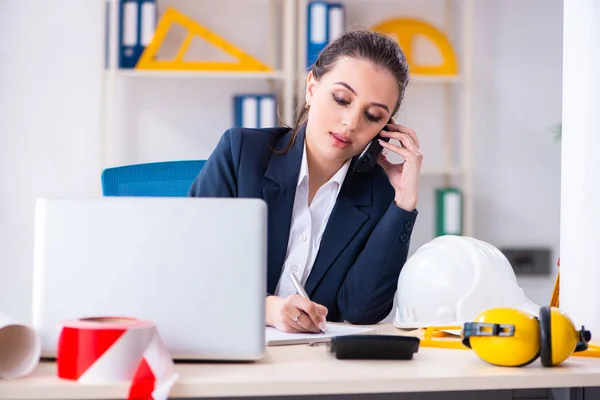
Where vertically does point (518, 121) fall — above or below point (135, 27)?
below

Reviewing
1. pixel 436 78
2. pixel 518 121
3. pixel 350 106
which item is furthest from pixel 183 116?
pixel 350 106

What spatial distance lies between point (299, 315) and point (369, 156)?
54cm

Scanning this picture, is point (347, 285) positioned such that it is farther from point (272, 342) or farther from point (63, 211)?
point (63, 211)

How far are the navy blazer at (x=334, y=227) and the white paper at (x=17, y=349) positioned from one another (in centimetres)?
69

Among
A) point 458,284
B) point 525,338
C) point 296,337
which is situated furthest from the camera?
point 458,284

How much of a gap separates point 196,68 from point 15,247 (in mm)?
1034

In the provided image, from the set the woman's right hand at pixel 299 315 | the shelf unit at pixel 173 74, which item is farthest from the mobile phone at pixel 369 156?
the shelf unit at pixel 173 74

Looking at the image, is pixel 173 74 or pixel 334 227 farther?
pixel 173 74

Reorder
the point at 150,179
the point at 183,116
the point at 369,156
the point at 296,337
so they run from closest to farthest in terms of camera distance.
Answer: the point at 296,337, the point at 369,156, the point at 150,179, the point at 183,116

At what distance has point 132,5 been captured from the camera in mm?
3273

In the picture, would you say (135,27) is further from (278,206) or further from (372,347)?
(372,347)

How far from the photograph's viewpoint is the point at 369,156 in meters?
1.72

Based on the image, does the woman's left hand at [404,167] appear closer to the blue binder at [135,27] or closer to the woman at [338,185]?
the woman at [338,185]

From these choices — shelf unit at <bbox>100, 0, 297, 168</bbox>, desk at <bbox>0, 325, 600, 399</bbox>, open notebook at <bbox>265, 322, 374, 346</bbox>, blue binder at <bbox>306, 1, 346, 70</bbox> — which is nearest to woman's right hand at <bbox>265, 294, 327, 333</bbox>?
open notebook at <bbox>265, 322, 374, 346</bbox>
